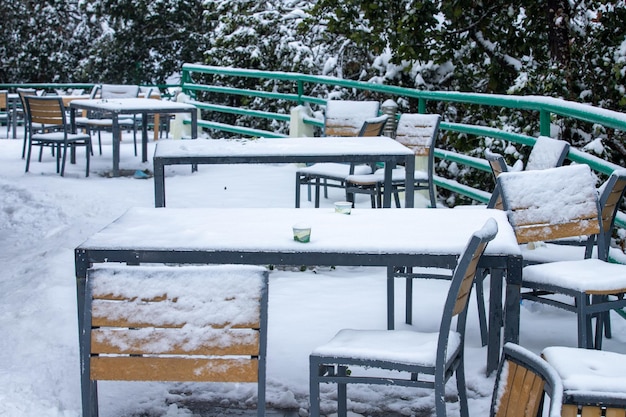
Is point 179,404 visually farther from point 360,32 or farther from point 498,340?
point 360,32

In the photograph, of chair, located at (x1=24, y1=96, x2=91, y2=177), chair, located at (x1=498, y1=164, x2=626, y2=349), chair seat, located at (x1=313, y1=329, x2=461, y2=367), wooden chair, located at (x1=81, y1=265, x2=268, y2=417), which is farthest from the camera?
chair, located at (x1=24, y1=96, x2=91, y2=177)

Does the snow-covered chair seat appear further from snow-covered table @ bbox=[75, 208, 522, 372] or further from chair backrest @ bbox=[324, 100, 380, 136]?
chair backrest @ bbox=[324, 100, 380, 136]

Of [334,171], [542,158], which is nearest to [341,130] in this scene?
[334,171]

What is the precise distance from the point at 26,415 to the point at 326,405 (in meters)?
1.14

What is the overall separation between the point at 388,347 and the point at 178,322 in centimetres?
71

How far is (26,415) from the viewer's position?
3443 millimetres

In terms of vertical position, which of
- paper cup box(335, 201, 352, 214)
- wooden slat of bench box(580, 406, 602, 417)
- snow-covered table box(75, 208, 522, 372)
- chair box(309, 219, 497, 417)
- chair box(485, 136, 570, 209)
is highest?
chair box(485, 136, 570, 209)

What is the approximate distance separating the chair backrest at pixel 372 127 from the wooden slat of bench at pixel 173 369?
4319 mm

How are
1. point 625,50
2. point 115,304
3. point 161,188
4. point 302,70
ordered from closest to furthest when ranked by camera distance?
1. point 115,304
2. point 161,188
3. point 625,50
4. point 302,70

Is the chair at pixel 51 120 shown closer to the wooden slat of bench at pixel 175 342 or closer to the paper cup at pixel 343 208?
the paper cup at pixel 343 208

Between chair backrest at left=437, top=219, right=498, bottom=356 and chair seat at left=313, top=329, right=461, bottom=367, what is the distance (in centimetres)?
8

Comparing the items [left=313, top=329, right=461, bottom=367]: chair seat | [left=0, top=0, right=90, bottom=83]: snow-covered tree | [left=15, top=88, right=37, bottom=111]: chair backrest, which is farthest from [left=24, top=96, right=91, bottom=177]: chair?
[left=0, top=0, right=90, bottom=83]: snow-covered tree

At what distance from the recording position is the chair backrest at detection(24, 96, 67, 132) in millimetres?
9820

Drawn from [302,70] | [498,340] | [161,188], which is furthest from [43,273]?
[302,70]
